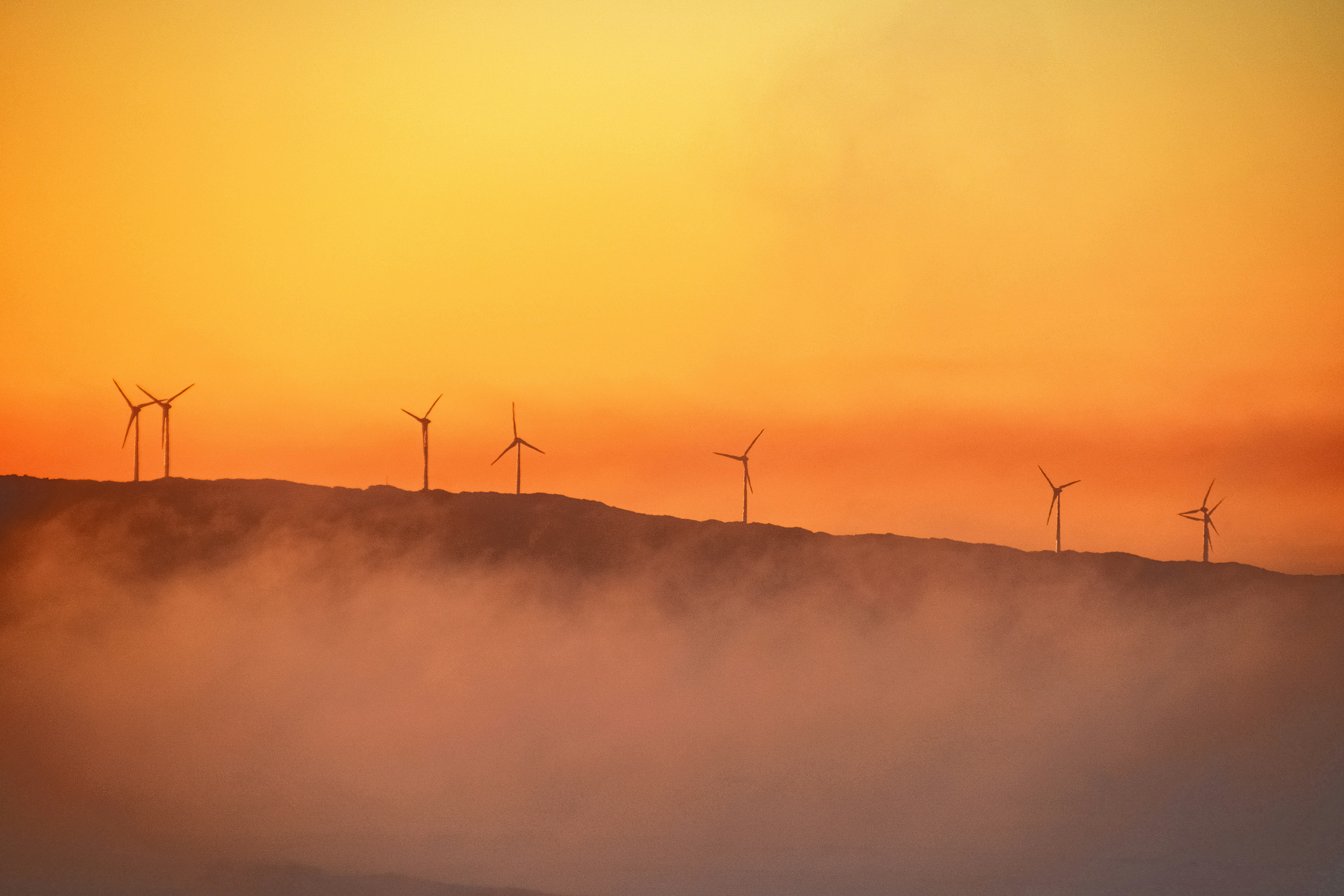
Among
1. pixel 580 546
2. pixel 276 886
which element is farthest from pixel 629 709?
pixel 580 546

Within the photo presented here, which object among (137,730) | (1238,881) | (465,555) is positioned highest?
(465,555)

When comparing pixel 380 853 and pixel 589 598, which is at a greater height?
pixel 589 598

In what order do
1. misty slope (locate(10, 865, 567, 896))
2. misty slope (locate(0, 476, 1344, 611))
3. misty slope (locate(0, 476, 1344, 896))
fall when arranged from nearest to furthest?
misty slope (locate(10, 865, 567, 896)) < misty slope (locate(0, 476, 1344, 896)) < misty slope (locate(0, 476, 1344, 611))

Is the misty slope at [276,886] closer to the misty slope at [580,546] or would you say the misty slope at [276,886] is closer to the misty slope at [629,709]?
the misty slope at [629,709]

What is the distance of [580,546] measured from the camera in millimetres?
68000

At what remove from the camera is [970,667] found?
5650cm

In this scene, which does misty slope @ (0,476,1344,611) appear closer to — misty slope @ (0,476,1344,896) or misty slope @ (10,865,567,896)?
misty slope @ (0,476,1344,896)

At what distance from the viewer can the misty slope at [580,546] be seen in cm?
6344

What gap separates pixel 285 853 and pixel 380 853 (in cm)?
277

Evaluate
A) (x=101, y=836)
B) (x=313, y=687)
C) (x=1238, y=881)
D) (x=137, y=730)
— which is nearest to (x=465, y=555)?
(x=313, y=687)

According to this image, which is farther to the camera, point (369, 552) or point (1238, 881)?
point (369, 552)

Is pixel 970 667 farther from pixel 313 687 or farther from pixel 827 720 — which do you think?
pixel 313 687

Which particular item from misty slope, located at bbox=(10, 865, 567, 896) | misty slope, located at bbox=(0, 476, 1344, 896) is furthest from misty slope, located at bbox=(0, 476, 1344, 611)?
misty slope, located at bbox=(10, 865, 567, 896)

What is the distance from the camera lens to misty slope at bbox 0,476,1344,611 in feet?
208
